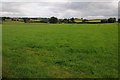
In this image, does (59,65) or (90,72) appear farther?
(59,65)

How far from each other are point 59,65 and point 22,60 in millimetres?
1593

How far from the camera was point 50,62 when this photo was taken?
843 cm

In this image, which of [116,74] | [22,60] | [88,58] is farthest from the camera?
[88,58]

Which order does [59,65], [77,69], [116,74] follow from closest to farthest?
[116,74]
[77,69]
[59,65]

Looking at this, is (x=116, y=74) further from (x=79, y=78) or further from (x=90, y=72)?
(x=79, y=78)

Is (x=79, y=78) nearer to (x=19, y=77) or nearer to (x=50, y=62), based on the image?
(x=19, y=77)

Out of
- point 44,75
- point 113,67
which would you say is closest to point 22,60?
point 44,75

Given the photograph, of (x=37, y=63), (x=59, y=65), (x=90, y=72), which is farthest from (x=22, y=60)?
(x=90, y=72)

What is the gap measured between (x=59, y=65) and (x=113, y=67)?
189 cm

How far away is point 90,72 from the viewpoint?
704 cm

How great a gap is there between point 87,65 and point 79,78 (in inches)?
66.2

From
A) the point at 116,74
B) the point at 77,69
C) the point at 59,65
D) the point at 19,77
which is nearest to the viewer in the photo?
the point at 19,77

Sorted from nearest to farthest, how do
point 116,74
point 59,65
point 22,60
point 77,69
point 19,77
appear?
point 19,77 → point 116,74 → point 77,69 → point 59,65 → point 22,60

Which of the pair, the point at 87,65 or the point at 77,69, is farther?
the point at 87,65
